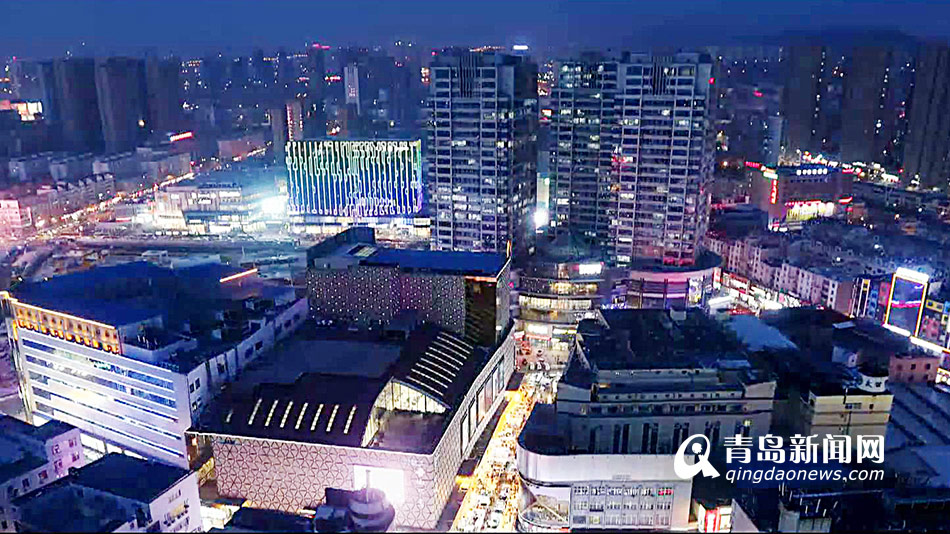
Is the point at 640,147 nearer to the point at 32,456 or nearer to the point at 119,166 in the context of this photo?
the point at 32,456

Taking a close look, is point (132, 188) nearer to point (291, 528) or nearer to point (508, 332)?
point (508, 332)

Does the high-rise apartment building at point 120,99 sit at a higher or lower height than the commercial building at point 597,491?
higher

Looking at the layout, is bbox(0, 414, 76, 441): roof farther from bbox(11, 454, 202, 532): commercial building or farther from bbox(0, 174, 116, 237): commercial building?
bbox(0, 174, 116, 237): commercial building

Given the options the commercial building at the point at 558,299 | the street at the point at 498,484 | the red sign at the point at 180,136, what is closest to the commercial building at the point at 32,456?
the street at the point at 498,484

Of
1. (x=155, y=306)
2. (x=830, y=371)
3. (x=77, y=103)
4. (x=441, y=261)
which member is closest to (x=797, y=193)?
(x=830, y=371)

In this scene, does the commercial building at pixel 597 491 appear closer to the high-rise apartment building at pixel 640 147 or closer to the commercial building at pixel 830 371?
the commercial building at pixel 830 371

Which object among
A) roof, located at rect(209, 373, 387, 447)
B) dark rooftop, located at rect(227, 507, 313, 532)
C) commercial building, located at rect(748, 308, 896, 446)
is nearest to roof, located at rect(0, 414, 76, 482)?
roof, located at rect(209, 373, 387, 447)

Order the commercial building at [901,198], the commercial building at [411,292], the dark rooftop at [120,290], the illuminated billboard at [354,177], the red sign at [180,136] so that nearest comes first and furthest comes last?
the dark rooftop at [120,290] → the commercial building at [411,292] → the illuminated billboard at [354,177] → the commercial building at [901,198] → the red sign at [180,136]
